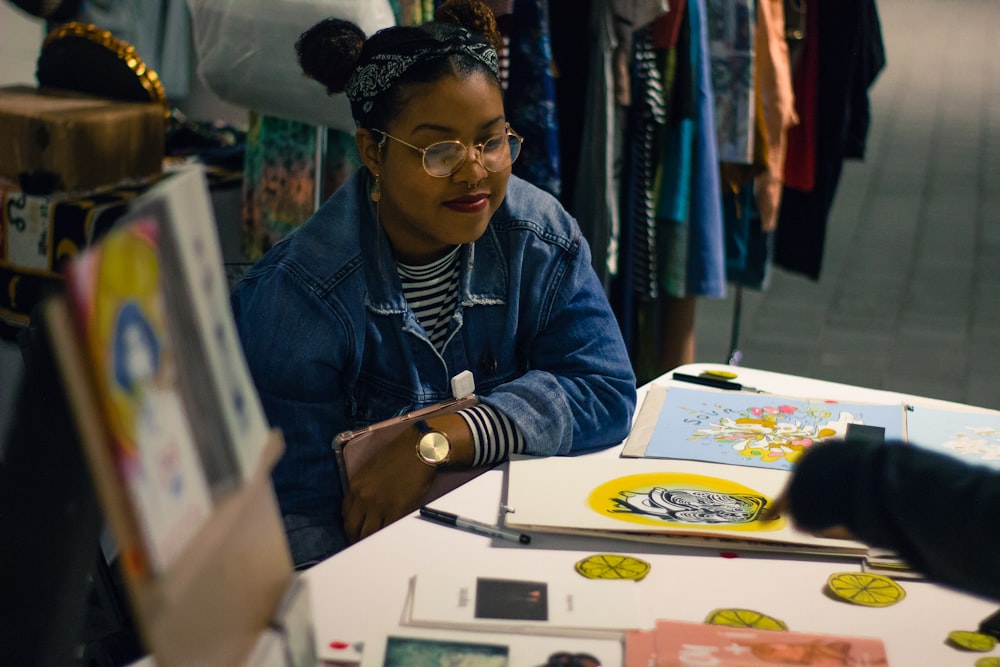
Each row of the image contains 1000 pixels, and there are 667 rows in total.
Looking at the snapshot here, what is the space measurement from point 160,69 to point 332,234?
283cm

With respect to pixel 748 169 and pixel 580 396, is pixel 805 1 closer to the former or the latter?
pixel 748 169

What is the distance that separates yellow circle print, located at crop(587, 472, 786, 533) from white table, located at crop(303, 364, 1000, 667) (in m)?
0.04

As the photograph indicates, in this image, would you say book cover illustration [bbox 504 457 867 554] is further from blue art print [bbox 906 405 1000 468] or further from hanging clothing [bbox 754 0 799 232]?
hanging clothing [bbox 754 0 799 232]

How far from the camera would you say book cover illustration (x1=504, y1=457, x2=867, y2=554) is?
48.6 inches

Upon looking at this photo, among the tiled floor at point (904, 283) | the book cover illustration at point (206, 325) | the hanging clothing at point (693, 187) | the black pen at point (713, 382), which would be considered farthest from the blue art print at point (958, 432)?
the tiled floor at point (904, 283)

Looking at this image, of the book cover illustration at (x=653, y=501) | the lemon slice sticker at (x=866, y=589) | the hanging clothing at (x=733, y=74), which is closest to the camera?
the lemon slice sticker at (x=866, y=589)

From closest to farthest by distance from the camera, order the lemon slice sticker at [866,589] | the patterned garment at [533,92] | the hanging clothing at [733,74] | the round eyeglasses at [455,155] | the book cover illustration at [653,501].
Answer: the lemon slice sticker at [866,589] → the book cover illustration at [653,501] → the round eyeglasses at [455,155] → the patterned garment at [533,92] → the hanging clothing at [733,74]

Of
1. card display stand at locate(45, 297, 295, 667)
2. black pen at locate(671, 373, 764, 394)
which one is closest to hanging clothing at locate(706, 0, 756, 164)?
black pen at locate(671, 373, 764, 394)

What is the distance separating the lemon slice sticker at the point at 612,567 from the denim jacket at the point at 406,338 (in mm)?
308

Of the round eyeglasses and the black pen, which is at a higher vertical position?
the round eyeglasses

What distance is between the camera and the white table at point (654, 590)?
104cm

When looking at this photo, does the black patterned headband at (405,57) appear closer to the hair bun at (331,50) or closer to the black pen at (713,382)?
the hair bun at (331,50)

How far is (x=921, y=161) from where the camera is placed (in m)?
6.85

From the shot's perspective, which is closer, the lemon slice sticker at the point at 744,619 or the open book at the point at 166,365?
the open book at the point at 166,365
